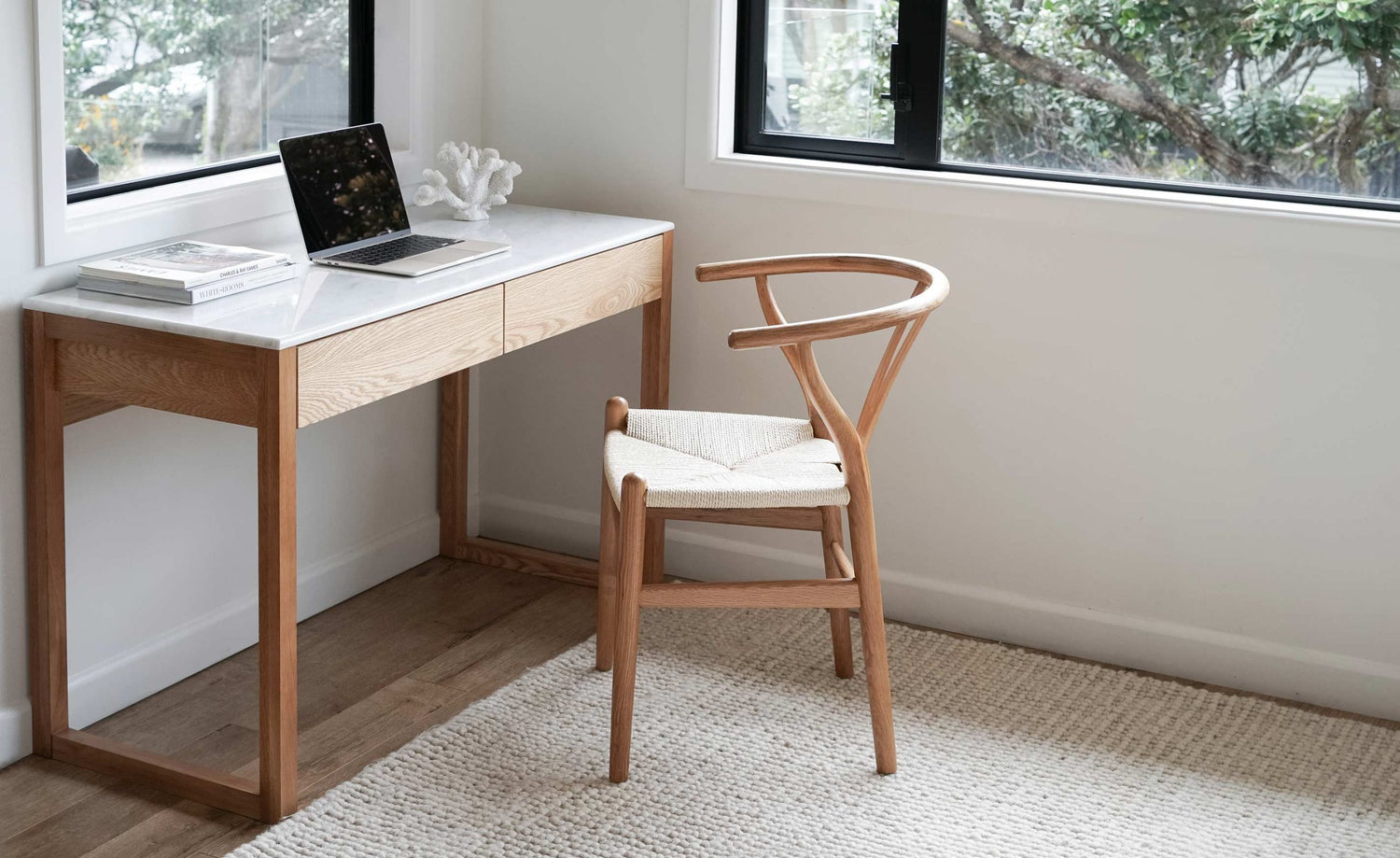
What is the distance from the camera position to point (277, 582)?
2055 millimetres

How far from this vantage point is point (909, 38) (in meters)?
2.84

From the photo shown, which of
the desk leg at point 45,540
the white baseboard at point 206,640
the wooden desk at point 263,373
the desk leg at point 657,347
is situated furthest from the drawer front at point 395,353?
the white baseboard at point 206,640

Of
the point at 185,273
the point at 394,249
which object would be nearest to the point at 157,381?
the point at 185,273

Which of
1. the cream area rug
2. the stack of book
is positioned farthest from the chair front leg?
the stack of book

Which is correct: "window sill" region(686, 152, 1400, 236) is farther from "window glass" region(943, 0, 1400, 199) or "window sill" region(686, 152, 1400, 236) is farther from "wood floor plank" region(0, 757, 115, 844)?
"wood floor plank" region(0, 757, 115, 844)

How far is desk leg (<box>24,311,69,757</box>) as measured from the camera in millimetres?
2168

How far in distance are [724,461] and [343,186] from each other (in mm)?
822

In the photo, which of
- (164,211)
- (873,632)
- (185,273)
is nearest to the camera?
(185,273)

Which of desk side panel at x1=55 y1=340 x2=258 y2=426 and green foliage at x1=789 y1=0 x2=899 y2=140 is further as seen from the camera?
green foliage at x1=789 y1=0 x2=899 y2=140

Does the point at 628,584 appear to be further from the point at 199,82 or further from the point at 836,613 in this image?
the point at 199,82

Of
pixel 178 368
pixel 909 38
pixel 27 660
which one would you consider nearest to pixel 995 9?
pixel 909 38

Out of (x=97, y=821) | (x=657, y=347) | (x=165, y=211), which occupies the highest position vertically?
(x=165, y=211)

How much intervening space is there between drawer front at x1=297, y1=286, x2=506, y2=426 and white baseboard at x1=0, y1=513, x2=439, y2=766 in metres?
0.70

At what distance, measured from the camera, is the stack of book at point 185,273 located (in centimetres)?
211
